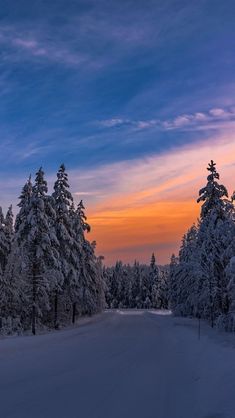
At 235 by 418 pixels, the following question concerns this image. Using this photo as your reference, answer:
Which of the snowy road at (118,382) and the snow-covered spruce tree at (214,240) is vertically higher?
the snow-covered spruce tree at (214,240)

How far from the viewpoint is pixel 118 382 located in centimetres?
1477

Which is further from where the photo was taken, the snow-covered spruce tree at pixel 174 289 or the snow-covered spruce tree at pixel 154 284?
the snow-covered spruce tree at pixel 154 284

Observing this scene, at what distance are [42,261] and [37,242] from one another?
5.40ft

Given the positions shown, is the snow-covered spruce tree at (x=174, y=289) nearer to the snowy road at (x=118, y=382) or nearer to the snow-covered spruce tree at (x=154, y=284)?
the snow-covered spruce tree at (x=154, y=284)

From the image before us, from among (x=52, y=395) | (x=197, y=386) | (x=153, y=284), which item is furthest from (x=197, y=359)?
(x=153, y=284)

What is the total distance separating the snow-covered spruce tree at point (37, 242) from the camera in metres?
37.8

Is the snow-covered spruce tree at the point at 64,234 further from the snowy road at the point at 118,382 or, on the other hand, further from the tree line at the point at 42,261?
the snowy road at the point at 118,382

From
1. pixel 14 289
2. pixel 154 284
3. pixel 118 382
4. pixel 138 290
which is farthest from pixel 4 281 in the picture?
pixel 138 290

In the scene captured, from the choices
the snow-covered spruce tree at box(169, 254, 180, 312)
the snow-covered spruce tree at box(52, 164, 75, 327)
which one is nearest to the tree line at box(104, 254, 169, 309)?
the snow-covered spruce tree at box(169, 254, 180, 312)

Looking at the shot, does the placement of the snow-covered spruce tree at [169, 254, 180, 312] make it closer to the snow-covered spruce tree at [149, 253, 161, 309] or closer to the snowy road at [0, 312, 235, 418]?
the snow-covered spruce tree at [149, 253, 161, 309]

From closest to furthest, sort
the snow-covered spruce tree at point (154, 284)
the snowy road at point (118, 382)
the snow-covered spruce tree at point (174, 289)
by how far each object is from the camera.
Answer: the snowy road at point (118, 382), the snow-covered spruce tree at point (174, 289), the snow-covered spruce tree at point (154, 284)

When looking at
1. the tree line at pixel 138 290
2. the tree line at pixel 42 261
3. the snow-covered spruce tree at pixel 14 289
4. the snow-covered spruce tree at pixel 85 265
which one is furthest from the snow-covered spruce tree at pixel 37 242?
the tree line at pixel 138 290

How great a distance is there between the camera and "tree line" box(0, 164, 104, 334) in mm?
38281

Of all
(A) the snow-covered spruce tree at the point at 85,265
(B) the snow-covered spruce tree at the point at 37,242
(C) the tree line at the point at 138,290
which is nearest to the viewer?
(B) the snow-covered spruce tree at the point at 37,242
